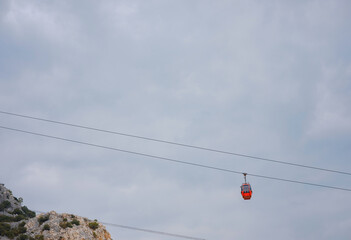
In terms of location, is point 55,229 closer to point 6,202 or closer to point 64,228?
point 64,228

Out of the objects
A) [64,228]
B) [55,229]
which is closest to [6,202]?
[55,229]

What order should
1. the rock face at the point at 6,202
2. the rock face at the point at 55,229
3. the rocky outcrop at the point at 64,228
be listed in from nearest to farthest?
the rock face at the point at 55,229 → the rocky outcrop at the point at 64,228 → the rock face at the point at 6,202

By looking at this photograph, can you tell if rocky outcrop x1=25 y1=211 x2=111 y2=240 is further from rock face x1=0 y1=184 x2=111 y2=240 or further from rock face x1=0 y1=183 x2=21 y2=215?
rock face x1=0 y1=183 x2=21 y2=215

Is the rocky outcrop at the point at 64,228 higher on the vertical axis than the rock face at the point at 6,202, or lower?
lower

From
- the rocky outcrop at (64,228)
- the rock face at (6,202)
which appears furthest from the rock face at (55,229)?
the rock face at (6,202)

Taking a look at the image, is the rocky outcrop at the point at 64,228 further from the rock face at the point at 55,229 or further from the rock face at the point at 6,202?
the rock face at the point at 6,202

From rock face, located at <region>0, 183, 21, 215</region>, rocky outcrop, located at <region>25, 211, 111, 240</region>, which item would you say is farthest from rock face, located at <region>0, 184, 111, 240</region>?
rock face, located at <region>0, 183, 21, 215</region>

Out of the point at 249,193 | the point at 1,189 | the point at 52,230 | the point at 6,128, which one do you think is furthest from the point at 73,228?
A: the point at 1,189

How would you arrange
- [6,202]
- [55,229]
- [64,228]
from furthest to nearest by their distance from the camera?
[6,202] < [64,228] < [55,229]

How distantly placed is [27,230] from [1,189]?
3967 cm

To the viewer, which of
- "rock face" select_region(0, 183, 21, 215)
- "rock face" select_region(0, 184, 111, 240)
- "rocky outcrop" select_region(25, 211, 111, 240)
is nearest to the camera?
"rock face" select_region(0, 184, 111, 240)

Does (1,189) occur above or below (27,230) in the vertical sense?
above

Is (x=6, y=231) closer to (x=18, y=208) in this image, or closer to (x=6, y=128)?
(x=6, y=128)

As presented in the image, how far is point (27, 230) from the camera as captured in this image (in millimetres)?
55656
